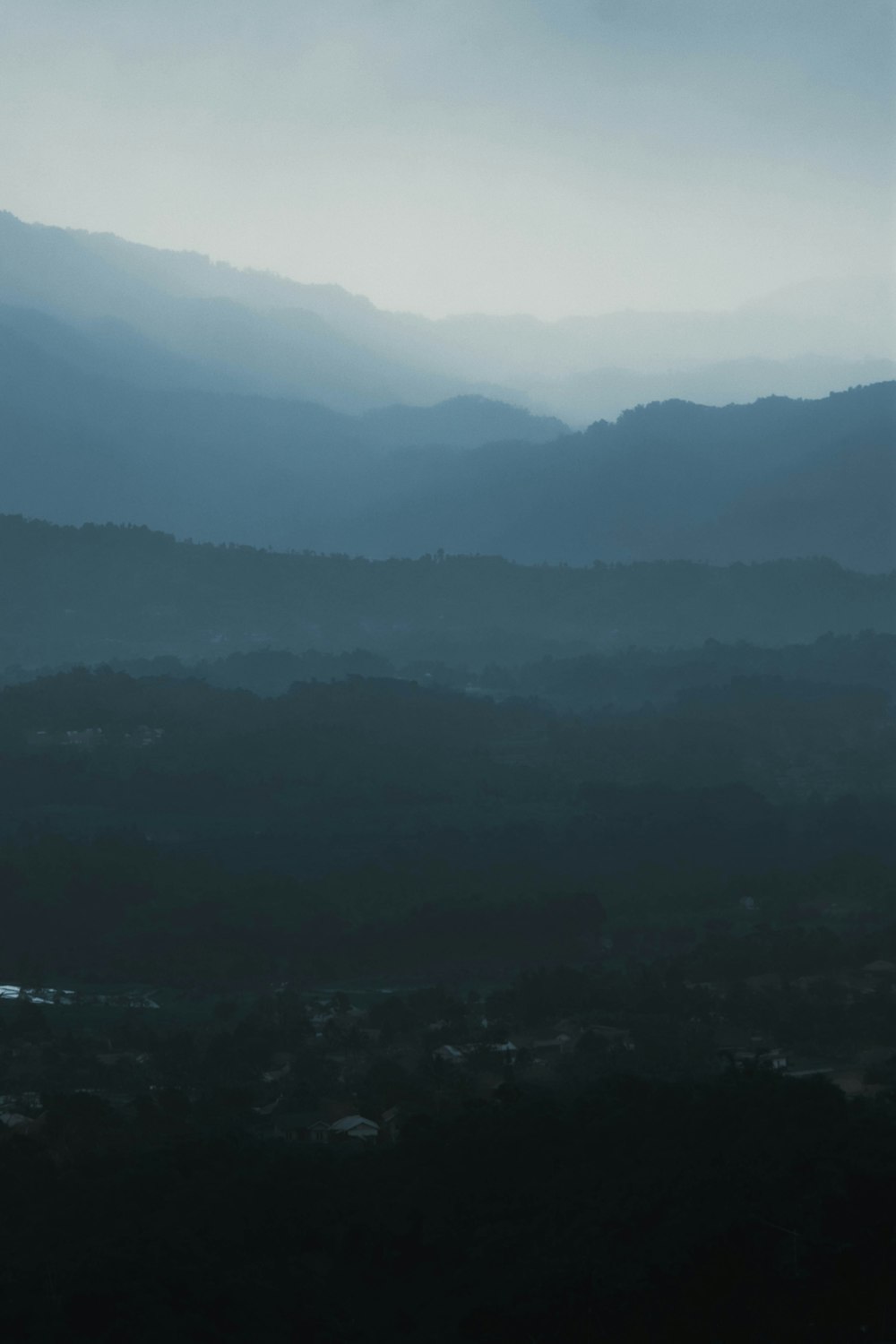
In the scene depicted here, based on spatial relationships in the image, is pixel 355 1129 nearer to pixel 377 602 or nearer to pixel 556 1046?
pixel 556 1046

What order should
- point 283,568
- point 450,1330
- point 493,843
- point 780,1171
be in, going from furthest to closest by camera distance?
point 283,568 → point 493,843 → point 780,1171 → point 450,1330

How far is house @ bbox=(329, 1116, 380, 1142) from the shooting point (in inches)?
1049

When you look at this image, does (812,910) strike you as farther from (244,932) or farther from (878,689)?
(878,689)

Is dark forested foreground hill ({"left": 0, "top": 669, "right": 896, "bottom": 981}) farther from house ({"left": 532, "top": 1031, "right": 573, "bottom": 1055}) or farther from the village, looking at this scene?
house ({"left": 532, "top": 1031, "right": 573, "bottom": 1055})

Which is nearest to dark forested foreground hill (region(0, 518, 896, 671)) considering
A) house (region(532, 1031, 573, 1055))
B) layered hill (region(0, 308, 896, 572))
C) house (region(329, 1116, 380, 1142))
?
layered hill (region(0, 308, 896, 572))

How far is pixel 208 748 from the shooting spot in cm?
6450

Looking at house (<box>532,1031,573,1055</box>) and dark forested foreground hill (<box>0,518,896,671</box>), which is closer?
house (<box>532,1031,573,1055</box>)

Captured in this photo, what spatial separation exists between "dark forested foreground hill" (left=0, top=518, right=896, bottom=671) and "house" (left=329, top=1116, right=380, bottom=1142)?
76.2 m

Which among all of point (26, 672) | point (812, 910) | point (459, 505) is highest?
point (459, 505)

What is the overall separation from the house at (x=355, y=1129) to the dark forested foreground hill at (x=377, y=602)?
76.2 m

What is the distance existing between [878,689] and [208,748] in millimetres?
35576

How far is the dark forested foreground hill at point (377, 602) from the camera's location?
10612 centimetres

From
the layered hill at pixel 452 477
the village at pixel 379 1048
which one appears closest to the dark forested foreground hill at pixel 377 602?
the layered hill at pixel 452 477

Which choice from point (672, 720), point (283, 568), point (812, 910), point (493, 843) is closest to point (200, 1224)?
point (812, 910)
